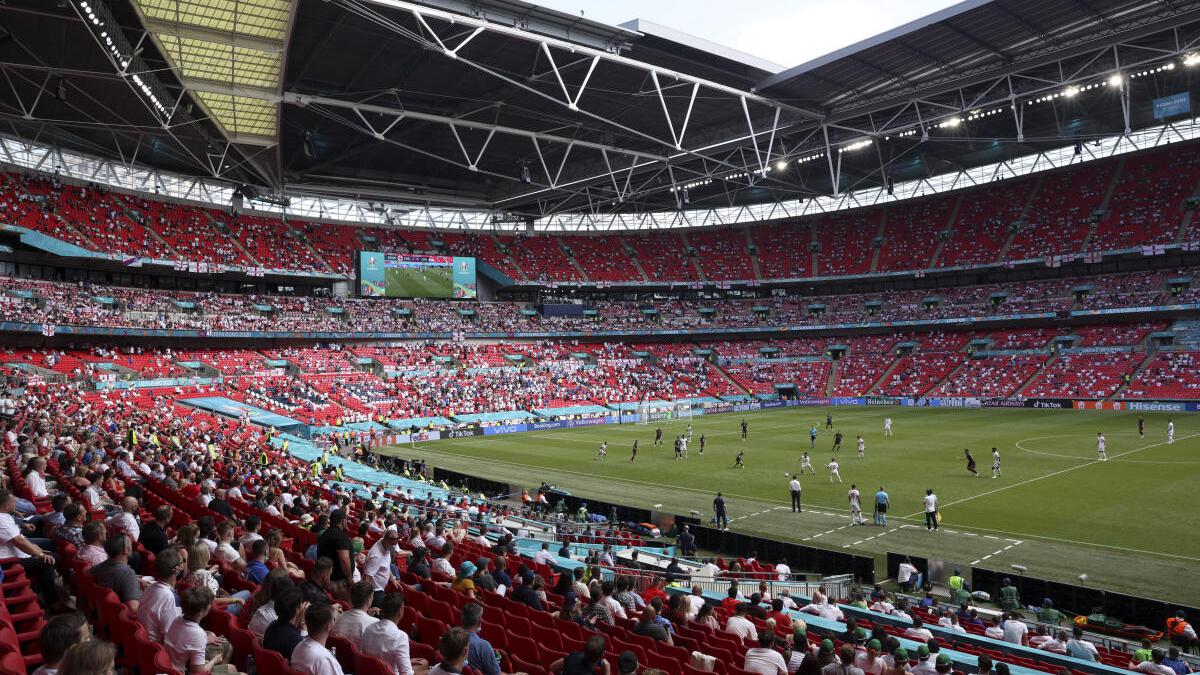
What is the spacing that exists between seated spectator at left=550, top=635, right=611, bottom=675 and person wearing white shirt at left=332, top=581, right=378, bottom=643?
1.72 meters

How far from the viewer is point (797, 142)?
5691 centimetres

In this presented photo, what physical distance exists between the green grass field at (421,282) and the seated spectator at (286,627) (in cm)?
7115

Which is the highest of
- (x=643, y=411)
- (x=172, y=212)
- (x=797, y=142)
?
(x=797, y=142)

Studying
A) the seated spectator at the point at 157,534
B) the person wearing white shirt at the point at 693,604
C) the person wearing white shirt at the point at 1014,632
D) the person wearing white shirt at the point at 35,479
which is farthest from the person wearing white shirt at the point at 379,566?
the person wearing white shirt at the point at 1014,632

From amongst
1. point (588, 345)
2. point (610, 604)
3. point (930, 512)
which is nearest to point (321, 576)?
point (610, 604)

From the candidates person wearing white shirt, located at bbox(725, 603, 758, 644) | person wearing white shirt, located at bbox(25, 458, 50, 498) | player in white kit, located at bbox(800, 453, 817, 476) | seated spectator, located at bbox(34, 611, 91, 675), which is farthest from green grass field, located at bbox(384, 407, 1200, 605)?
seated spectator, located at bbox(34, 611, 91, 675)

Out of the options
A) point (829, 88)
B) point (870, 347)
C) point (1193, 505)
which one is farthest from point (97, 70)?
point (870, 347)

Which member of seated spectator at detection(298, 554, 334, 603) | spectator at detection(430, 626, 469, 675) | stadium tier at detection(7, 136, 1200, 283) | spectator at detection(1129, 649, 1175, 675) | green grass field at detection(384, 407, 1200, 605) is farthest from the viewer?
stadium tier at detection(7, 136, 1200, 283)

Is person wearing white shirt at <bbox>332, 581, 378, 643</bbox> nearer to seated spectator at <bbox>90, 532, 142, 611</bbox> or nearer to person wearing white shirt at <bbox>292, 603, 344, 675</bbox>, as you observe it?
person wearing white shirt at <bbox>292, 603, 344, 675</bbox>

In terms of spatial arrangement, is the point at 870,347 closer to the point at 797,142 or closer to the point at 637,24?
the point at 797,142

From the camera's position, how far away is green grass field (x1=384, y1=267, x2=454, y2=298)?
74.2 meters

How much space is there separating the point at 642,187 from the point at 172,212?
43.4 metres

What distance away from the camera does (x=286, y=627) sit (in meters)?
5.54

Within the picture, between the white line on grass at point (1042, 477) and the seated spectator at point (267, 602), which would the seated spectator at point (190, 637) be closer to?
the seated spectator at point (267, 602)
